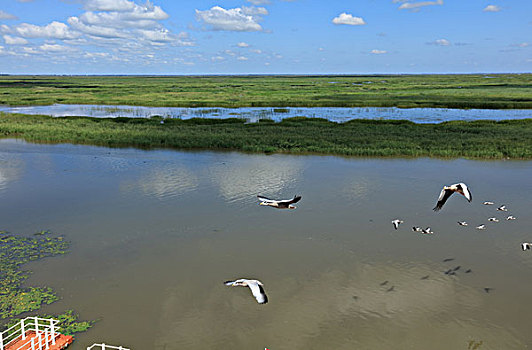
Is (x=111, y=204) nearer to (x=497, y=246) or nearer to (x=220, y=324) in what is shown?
(x=220, y=324)

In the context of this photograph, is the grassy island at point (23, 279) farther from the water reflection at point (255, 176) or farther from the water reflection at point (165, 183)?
the water reflection at point (255, 176)

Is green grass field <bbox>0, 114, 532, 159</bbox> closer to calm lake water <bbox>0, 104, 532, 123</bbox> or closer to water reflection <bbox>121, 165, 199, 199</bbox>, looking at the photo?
calm lake water <bbox>0, 104, 532, 123</bbox>

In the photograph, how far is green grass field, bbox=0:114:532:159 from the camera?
126ft

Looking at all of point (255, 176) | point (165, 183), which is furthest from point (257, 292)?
point (255, 176)

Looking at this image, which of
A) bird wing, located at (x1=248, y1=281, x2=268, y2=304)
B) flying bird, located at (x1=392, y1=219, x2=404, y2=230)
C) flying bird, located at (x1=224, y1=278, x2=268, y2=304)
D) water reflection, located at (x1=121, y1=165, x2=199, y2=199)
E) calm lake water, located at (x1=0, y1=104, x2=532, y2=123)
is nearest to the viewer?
bird wing, located at (x1=248, y1=281, x2=268, y2=304)

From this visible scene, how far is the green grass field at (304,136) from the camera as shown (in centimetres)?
3834

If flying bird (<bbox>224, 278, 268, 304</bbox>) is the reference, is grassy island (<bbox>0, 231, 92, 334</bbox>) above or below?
below

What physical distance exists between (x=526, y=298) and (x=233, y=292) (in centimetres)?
1018

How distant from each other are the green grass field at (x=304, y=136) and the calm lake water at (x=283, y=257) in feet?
21.7

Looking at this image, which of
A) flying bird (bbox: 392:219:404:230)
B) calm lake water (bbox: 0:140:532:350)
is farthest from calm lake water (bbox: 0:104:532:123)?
flying bird (bbox: 392:219:404:230)

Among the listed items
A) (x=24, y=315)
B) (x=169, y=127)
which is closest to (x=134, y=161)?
(x=169, y=127)

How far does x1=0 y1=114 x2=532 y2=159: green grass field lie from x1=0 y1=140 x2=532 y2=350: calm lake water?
6627 millimetres

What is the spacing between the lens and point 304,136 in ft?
147

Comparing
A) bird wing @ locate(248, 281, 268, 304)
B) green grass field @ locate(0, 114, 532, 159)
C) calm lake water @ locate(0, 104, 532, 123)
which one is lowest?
bird wing @ locate(248, 281, 268, 304)
